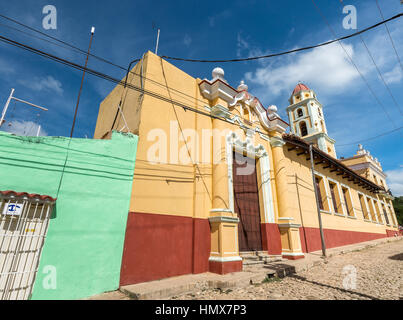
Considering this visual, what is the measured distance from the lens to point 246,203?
7410 millimetres

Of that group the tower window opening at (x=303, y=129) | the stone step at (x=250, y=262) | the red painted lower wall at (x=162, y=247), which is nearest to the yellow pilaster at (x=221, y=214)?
the red painted lower wall at (x=162, y=247)

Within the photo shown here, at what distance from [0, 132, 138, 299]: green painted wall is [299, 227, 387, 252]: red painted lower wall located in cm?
798

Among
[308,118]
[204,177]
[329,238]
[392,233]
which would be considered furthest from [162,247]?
[392,233]

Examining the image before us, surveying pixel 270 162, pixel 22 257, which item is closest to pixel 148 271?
pixel 22 257

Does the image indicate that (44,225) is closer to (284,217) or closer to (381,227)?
(284,217)

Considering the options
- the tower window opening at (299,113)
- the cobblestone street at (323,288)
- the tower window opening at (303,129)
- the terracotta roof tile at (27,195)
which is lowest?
the cobblestone street at (323,288)

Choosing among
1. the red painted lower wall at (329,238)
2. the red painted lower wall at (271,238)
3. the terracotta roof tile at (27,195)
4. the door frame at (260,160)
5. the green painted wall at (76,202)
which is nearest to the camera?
the terracotta roof tile at (27,195)

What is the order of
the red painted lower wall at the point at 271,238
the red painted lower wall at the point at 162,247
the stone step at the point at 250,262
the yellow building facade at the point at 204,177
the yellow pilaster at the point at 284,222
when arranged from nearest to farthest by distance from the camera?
the red painted lower wall at the point at 162,247 < the yellow building facade at the point at 204,177 < the stone step at the point at 250,262 < the red painted lower wall at the point at 271,238 < the yellow pilaster at the point at 284,222

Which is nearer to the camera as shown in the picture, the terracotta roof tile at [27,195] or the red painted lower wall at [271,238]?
the terracotta roof tile at [27,195]

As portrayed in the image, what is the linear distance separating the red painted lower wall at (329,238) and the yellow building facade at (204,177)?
0.08 metres

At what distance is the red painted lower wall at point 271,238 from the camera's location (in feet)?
23.8

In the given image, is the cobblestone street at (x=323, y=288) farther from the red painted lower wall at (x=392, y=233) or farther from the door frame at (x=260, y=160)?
the red painted lower wall at (x=392, y=233)

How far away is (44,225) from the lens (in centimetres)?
354
